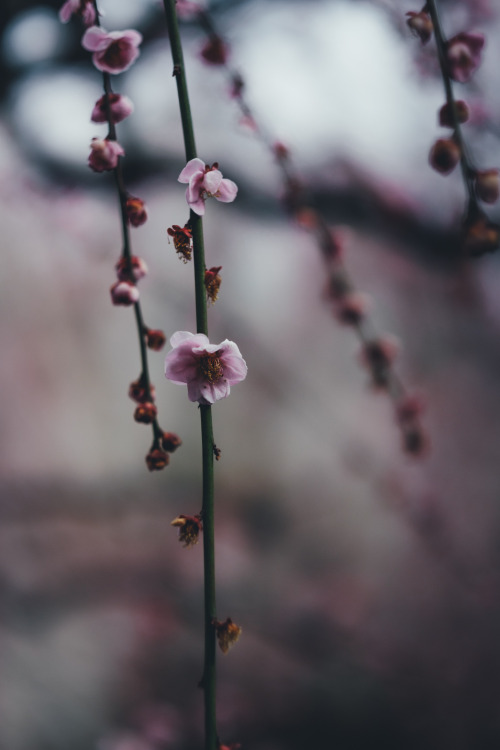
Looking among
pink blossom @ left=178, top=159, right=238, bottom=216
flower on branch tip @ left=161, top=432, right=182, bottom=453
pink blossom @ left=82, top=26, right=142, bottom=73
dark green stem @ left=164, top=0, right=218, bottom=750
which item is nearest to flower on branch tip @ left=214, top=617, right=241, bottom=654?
dark green stem @ left=164, top=0, right=218, bottom=750

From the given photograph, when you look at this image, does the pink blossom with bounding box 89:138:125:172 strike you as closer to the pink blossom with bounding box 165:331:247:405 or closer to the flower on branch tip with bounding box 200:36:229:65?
the pink blossom with bounding box 165:331:247:405

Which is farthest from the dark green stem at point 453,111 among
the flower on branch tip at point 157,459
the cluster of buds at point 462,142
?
the flower on branch tip at point 157,459

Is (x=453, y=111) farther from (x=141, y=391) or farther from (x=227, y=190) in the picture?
(x=141, y=391)

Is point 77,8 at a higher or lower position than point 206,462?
higher

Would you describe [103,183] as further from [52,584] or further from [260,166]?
[52,584]

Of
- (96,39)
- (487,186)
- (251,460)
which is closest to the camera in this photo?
(487,186)

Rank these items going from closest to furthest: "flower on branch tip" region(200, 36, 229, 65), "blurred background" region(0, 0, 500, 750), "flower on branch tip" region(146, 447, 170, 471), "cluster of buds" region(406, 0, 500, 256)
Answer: "cluster of buds" region(406, 0, 500, 256) < "flower on branch tip" region(146, 447, 170, 471) < "flower on branch tip" region(200, 36, 229, 65) < "blurred background" region(0, 0, 500, 750)

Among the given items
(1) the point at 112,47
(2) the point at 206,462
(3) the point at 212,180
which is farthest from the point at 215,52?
(2) the point at 206,462
